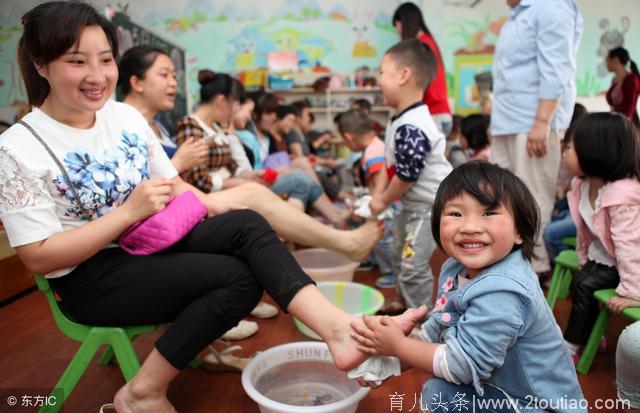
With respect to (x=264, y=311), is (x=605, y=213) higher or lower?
higher

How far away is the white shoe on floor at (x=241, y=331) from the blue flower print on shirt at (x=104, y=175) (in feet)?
2.42

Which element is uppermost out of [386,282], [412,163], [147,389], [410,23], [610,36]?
[610,36]

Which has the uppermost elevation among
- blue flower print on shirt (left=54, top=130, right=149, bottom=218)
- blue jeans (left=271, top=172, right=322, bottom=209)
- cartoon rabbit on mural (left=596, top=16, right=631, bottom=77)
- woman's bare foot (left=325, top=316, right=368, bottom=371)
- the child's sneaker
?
cartoon rabbit on mural (left=596, top=16, right=631, bottom=77)

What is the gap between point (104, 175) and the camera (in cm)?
118

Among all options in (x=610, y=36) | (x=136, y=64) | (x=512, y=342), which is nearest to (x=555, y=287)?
(x=512, y=342)

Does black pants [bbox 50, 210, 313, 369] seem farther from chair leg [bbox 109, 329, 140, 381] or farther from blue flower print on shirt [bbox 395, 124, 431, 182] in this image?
blue flower print on shirt [bbox 395, 124, 431, 182]

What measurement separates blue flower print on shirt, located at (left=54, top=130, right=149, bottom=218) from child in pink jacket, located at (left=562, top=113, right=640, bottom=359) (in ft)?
4.36

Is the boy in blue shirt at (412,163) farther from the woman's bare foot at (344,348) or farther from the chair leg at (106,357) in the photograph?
the chair leg at (106,357)

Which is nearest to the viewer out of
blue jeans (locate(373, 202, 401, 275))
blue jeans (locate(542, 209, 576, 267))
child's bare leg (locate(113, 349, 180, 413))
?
child's bare leg (locate(113, 349, 180, 413))

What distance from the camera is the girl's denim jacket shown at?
84 centimetres

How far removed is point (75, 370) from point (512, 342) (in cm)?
104

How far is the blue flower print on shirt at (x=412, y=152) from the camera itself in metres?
1.70

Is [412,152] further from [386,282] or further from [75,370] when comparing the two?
[75,370]

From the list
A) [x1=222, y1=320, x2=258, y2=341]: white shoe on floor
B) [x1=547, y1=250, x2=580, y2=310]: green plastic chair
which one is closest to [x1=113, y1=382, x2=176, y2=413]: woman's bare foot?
[x1=222, y1=320, x2=258, y2=341]: white shoe on floor
